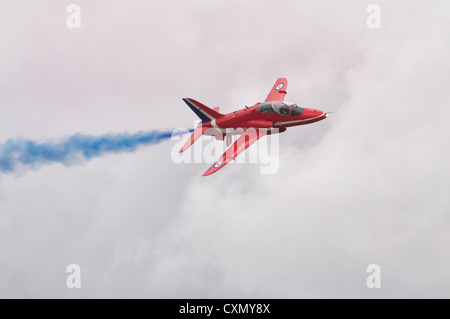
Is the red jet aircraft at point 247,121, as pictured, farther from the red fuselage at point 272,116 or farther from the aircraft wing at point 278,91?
the aircraft wing at point 278,91

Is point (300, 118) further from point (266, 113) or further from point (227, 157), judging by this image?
point (227, 157)

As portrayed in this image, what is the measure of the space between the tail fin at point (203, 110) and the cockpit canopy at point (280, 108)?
503cm

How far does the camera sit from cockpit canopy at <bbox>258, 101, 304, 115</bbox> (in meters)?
63.2

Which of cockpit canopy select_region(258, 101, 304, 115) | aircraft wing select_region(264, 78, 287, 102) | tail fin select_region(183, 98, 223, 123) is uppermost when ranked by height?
aircraft wing select_region(264, 78, 287, 102)

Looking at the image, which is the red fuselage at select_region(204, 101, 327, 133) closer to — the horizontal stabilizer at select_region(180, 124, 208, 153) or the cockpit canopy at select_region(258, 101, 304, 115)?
the cockpit canopy at select_region(258, 101, 304, 115)

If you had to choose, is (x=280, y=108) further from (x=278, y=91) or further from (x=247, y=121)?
(x=278, y=91)

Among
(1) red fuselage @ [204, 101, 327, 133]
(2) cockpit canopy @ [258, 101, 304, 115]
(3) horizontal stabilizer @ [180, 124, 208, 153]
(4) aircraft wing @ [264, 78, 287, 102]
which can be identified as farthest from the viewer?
(4) aircraft wing @ [264, 78, 287, 102]

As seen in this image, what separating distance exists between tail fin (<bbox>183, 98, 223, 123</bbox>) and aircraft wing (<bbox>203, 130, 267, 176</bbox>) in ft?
13.5

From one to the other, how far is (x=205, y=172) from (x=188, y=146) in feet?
19.6

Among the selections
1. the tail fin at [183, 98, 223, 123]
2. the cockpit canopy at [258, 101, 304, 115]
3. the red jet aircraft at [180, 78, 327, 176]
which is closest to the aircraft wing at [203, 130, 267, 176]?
the red jet aircraft at [180, 78, 327, 176]

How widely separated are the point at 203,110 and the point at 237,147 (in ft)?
21.5

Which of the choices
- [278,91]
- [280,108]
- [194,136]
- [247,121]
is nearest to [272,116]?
[280,108]

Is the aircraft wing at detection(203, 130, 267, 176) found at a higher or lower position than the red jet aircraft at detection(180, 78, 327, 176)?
lower

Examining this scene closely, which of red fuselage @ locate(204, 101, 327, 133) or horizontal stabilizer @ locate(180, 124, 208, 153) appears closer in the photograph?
red fuselage @ locate(204, 101, 327, 133)
